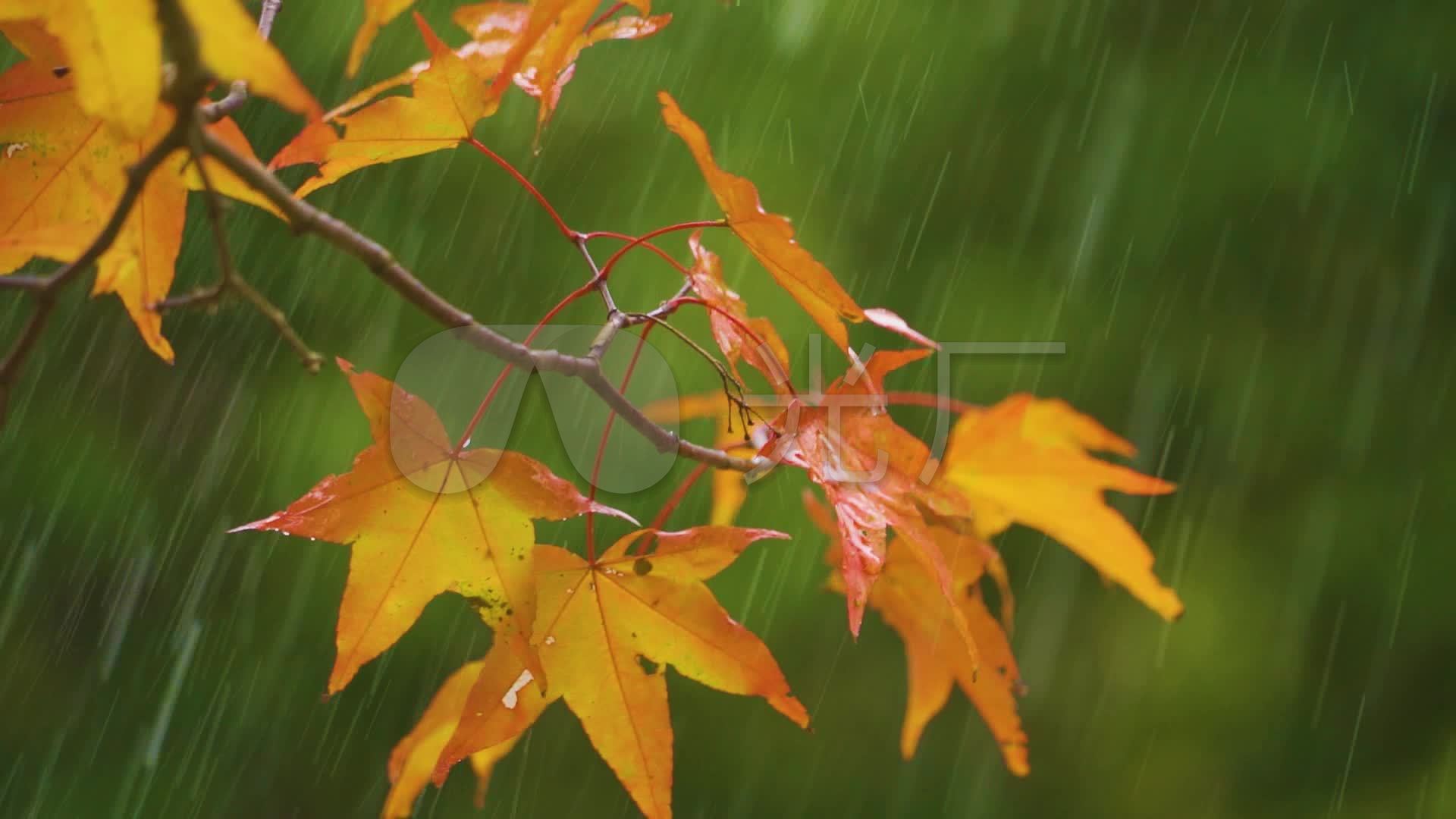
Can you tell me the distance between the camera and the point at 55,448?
137cm

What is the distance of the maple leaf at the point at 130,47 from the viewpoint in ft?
0.88

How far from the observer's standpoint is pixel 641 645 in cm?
61

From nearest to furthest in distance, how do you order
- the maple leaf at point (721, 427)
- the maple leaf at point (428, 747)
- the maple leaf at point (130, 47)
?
the maple leaf at point (130, 47), the maple leaf at point (428, 747), the maple leaf at point (721, 427)

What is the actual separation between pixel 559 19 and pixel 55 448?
45.6 inches

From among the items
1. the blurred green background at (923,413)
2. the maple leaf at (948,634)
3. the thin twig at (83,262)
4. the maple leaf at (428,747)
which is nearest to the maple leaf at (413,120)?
the thin twig at (83,262)

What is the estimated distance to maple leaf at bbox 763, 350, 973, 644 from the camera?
541 mm

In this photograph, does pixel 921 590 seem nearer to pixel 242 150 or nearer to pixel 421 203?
pixel 242 150

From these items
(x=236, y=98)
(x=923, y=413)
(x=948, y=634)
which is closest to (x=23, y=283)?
(x=236, y=98)

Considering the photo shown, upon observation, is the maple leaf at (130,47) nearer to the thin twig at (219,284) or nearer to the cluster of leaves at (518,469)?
the thin twig at (219,284)

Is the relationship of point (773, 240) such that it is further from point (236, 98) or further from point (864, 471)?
point (236, 98)

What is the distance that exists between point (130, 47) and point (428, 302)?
139 millimetres

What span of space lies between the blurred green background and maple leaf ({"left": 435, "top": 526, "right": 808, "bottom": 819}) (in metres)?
0.74

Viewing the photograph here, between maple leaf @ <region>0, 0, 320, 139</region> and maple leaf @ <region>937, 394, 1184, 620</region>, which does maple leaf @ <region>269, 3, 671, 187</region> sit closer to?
maple leaf @ <region>0, 0, 320, 139</region>

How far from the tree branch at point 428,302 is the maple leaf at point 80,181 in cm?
11
